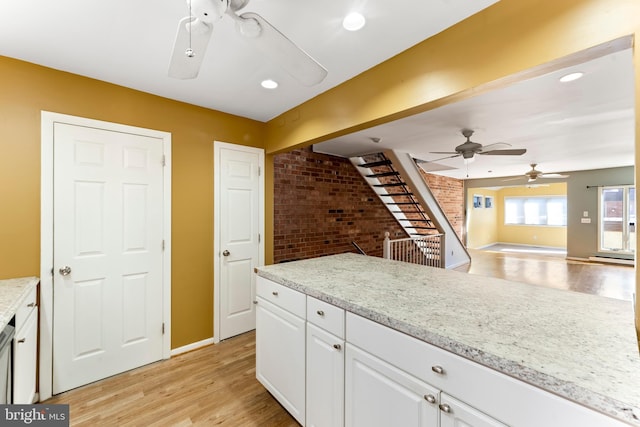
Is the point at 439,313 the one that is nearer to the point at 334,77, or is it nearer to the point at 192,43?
the point at 192,43

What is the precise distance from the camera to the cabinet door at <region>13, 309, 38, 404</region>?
1461mm

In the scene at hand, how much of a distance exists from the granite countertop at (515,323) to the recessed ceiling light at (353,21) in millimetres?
1458

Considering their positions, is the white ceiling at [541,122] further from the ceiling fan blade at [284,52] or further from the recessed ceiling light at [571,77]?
the ceiling fan blade at [284,52]

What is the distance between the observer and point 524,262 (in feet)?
21.5

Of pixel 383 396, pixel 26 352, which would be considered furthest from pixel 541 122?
pixel 26 352

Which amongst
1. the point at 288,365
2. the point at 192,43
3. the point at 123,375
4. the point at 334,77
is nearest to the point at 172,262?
the point at 123,375

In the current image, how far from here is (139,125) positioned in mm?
2328

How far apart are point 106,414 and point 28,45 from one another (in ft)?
7.91

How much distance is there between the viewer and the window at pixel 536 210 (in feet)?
29.9

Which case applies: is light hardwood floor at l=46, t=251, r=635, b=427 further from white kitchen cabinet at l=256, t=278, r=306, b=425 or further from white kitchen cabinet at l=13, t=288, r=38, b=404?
white kitchen cabinet at l=13, t=288, r=38, b=404

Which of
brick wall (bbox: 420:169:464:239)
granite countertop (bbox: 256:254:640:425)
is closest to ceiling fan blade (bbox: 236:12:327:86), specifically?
granite countertop (bbox: 256:254:640:425)

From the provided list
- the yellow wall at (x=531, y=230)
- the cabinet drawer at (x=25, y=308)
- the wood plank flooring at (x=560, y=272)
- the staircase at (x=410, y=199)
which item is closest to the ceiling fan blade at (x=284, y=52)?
the cabinet drawer at (x=25, y=308)

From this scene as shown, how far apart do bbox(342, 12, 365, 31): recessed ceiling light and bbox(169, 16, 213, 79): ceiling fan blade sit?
0.73m

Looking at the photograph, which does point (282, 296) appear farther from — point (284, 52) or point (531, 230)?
point (531, 230)
